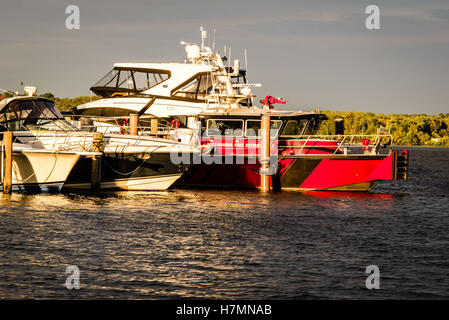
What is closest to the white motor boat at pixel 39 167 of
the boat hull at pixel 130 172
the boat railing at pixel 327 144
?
the boat hull at pixel 130 172

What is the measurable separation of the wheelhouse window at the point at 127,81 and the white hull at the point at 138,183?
27.0ft

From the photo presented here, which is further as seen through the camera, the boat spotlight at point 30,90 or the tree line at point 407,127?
the tree line at point 407,127

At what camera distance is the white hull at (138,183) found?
3073cm

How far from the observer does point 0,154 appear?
29312mm

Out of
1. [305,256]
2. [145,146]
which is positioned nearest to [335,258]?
[305,256]

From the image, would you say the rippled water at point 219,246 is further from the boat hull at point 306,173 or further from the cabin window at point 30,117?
the cabin window at point 30,117

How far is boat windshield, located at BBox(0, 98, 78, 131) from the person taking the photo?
31109 millimetres

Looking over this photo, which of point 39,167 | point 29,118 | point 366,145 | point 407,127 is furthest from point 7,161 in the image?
point 407,127

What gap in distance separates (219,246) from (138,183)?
11.6 meters

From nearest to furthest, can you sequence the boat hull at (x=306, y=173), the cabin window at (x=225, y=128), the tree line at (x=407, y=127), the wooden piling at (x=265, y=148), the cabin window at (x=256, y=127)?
the wooden piling at (x=265, y=148), the boat hull at (x=306, y=173), the cabin window at (x=256, y=127), the cabin window at (x=225, y=128), the tree line at (x=407, y=127)

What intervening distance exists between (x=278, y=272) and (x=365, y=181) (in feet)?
54.2

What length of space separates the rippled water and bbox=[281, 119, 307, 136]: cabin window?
13.0 feet
